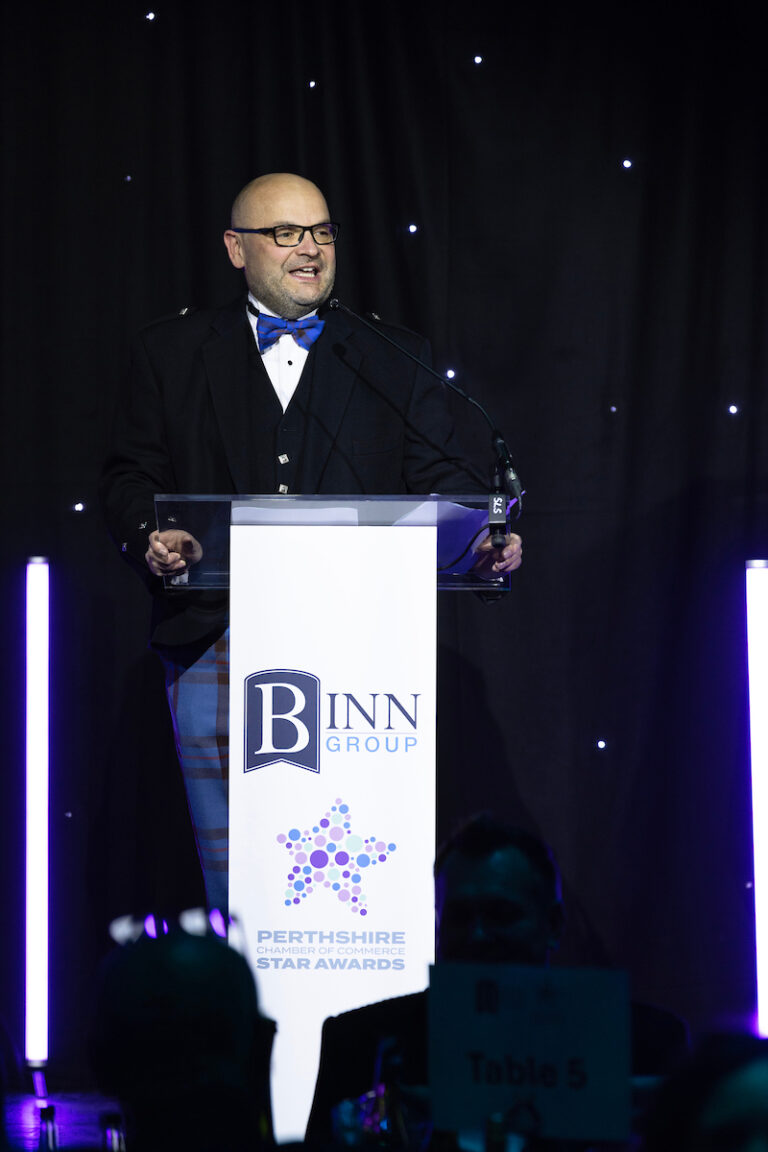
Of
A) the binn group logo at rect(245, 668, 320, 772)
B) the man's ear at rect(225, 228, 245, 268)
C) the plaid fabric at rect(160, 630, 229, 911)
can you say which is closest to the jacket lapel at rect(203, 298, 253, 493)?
the man's ear at rect(225, 228, 245, 268)

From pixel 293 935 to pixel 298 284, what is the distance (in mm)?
1364

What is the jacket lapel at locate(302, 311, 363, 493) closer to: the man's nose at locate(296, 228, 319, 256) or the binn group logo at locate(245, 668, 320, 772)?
the man's nose at locate(296, 228, 319, 256)

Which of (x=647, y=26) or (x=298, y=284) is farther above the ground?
(x=647, y=26)

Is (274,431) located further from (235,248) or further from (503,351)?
(503,351)

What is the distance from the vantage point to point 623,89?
3693 mm

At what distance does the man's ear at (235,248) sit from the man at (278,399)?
0.6 inches

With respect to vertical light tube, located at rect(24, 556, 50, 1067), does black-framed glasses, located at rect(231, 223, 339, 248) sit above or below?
above

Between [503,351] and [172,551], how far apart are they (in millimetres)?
1779

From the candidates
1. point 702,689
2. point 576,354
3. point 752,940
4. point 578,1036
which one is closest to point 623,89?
point 576,354

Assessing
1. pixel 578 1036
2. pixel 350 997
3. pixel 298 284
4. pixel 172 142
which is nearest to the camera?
pixel 578 1036

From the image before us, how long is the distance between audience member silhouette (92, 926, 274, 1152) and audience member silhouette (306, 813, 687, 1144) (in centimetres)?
43

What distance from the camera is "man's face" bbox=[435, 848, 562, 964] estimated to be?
160 centimetres

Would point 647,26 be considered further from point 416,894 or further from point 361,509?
point 416,894

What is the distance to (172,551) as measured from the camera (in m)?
2.14
